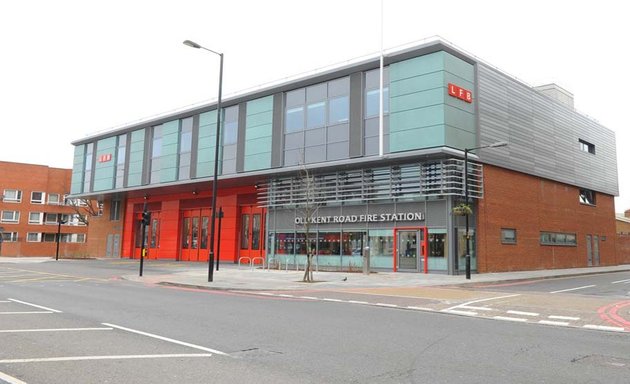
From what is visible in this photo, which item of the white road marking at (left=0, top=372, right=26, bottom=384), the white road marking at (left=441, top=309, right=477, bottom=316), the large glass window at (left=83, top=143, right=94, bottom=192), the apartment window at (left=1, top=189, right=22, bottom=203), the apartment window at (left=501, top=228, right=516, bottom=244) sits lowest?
the white road marking at (left=0, top=372, right=26, bottom=384)

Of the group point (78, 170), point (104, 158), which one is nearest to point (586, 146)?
point (104, 158)

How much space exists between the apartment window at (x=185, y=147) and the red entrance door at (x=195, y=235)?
4.75 meters

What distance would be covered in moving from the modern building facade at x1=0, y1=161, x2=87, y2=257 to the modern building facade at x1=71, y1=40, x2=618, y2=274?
28.6 m

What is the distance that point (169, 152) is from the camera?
41.3 meters

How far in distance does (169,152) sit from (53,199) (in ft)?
117

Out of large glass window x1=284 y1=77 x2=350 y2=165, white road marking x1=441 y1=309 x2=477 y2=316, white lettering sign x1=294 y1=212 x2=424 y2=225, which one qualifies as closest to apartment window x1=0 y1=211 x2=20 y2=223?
large glass window x1=284 y1=77 x2=350 y2=165

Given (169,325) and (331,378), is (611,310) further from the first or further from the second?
(169,325)

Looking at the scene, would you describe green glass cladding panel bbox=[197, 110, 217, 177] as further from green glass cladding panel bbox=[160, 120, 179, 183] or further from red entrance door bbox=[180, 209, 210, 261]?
red entrance door bbox=[180, 209, 210, 261]

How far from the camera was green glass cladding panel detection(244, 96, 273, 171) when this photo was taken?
3403 cm

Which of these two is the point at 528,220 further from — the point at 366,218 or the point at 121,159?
the point at 121,159

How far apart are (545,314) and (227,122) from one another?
29213mm

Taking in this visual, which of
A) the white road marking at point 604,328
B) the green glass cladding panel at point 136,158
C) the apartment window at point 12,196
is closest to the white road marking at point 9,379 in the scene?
the white road marking at point 604,328

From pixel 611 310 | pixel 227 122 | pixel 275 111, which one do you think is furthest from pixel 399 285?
pixel 227 122

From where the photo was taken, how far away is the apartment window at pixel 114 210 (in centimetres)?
5244
